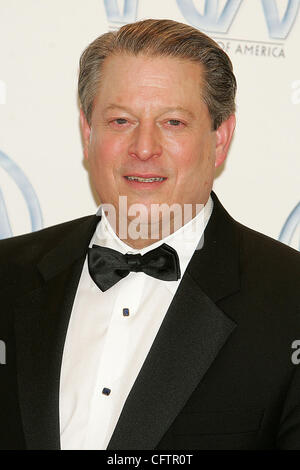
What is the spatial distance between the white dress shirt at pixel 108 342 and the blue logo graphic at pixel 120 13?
0.78 m

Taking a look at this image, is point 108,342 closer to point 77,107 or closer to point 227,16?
point 77,107

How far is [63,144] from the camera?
2596mm

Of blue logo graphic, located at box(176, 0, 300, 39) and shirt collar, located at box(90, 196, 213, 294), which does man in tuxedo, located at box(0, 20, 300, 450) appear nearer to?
shirt collar, located at box(90, 196, 213, 294)

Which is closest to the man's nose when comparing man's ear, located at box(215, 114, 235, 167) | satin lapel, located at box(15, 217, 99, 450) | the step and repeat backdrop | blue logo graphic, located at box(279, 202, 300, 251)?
man's ear, located at box(215, 114, 235, 167)

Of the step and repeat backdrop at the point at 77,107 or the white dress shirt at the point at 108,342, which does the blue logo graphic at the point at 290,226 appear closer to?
the step and repeat backdrop at the point at 77,107

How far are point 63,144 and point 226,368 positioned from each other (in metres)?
1.07

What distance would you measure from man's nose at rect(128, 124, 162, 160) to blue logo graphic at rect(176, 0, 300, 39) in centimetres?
70

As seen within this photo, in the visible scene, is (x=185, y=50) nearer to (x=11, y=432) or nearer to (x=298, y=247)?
(x=298, y=247)

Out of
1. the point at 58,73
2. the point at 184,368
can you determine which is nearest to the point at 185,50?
the point at 58,73

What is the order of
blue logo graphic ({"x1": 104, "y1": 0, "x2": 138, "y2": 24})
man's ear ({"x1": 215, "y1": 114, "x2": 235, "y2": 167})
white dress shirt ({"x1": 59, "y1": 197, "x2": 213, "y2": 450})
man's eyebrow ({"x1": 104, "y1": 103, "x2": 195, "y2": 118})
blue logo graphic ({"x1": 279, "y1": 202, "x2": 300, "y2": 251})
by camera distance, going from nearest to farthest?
white dress shirt ({"x1": 59, "y1": 197, "x2": 213, "y2": 450}) → man's eyebrow ({"x1": 104, "y1": 103, "x2": 195, "y2": 118}) → man's ear ({"x1": 215, "y1": 114, "x2": 235, "y2": 167}) → blue logo graphic ({"x1": 104, "y1": 0, "x2": 138, "y2": 24}) → blue logo graphic ({"x1": 279, "y1": 202, "x2": 300, "y2": 251})

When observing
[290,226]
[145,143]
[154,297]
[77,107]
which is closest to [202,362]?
[154,297]

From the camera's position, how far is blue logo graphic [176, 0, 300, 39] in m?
2.56
